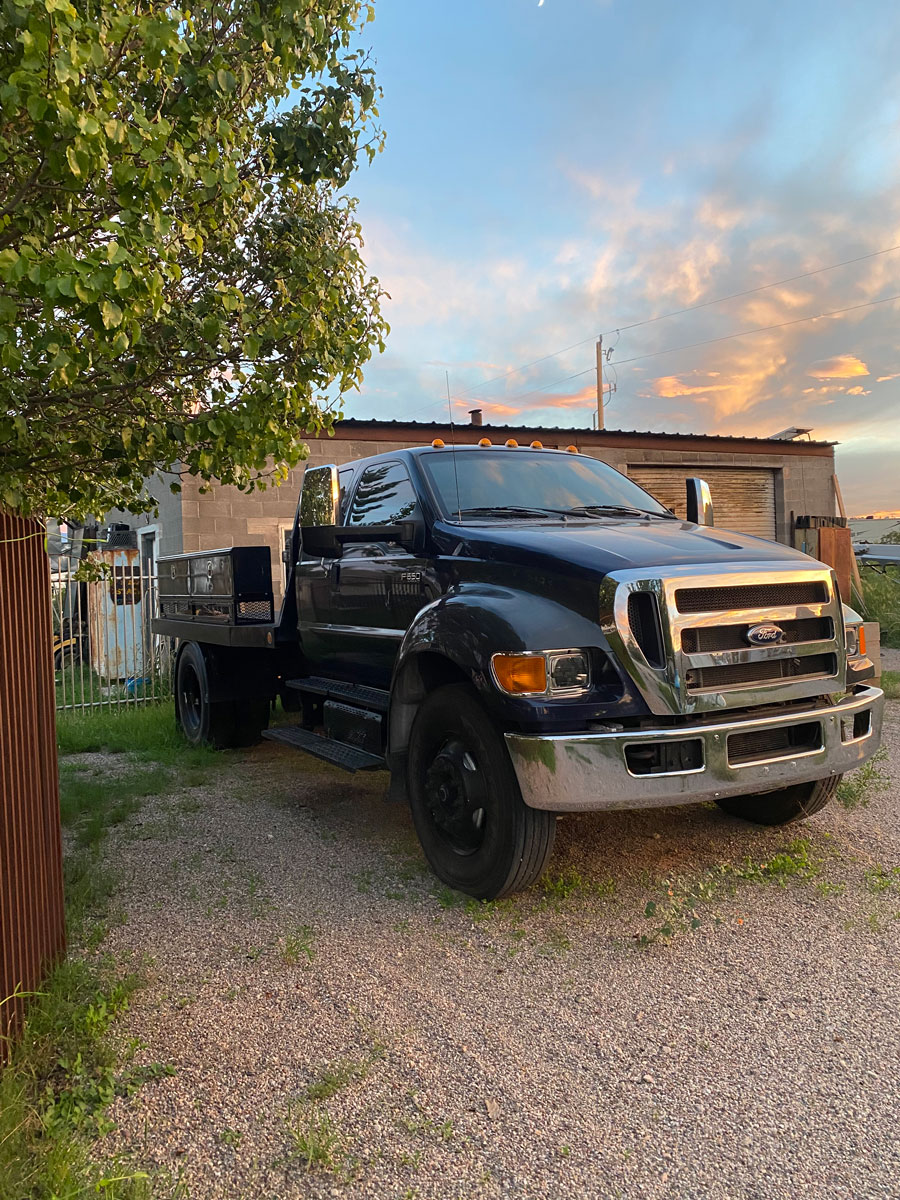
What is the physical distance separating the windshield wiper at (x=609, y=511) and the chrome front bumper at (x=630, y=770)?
5.43 feet

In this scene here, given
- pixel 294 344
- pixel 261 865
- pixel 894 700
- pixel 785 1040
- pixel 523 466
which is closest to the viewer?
pixel 785 1040

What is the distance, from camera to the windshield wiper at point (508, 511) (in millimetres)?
4785

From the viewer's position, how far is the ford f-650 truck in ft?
11.6

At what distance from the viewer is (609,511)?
5.06 metres

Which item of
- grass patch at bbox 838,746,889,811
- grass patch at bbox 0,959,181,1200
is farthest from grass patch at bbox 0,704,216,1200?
grass patch at bbox 838,746,889,811

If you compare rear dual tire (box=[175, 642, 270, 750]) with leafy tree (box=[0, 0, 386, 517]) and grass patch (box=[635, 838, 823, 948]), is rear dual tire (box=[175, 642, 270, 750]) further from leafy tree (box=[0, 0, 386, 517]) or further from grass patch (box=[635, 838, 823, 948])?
grass patch (box=[635, 838, 823, 948])

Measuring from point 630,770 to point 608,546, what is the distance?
41.7 inches

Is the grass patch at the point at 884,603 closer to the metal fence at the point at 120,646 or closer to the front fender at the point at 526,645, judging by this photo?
the metal fence at the point at 120,646

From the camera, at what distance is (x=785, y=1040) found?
115 inches

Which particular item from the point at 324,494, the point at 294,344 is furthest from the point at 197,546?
the point at 294,344

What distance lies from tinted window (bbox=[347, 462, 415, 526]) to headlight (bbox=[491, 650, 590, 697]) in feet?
5.46

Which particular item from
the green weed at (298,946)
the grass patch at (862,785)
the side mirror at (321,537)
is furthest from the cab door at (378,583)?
the grass patch at (862,785)

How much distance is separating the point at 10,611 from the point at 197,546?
30.3 ft

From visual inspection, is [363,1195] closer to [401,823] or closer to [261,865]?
[261,865]
